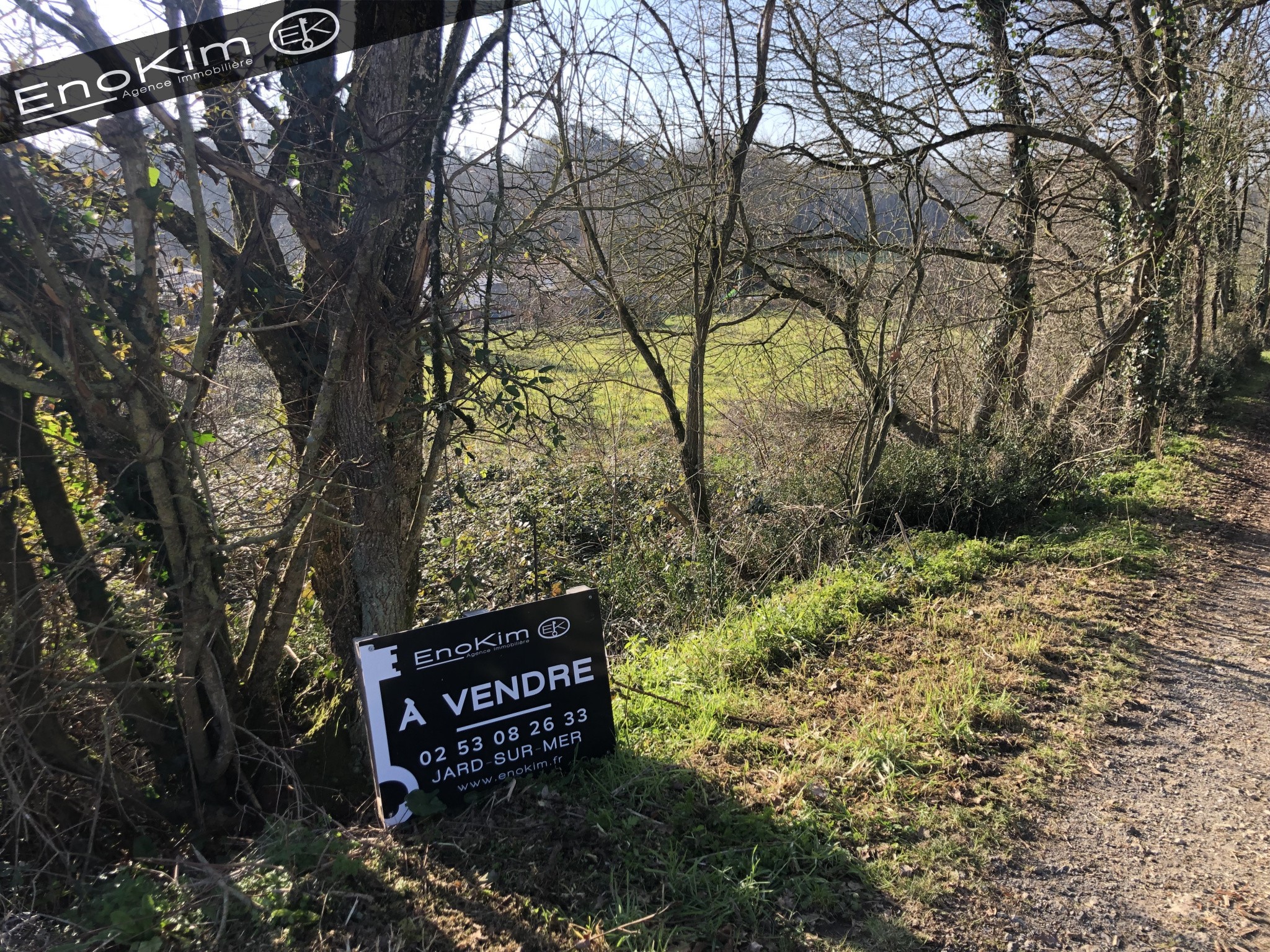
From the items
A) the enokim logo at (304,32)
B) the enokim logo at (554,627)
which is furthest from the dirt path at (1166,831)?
the enokim logo at (304,32)

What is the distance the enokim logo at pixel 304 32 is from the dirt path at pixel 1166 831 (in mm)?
4907

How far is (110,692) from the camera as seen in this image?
3457 millimetres

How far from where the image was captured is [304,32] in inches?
151

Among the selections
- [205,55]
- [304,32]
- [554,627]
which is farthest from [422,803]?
[304,32]

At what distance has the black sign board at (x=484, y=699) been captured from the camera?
3.39m

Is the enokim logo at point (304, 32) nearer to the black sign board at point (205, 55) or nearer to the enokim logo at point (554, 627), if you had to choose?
the black sign board at point (205, 55)

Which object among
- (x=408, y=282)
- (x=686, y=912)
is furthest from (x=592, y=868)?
(x=408, y=282)

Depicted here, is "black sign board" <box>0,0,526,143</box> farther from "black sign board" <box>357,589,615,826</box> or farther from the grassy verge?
the grassy verge

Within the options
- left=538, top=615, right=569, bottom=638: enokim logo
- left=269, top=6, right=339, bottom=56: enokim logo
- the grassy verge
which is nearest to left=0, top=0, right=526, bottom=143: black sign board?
left=269, top=6, right=339, bottom=56: enokim logo

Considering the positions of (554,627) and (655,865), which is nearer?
(655,865)

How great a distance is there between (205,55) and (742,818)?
4.21 metres

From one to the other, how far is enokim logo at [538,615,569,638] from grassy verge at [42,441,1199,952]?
0.70 meters

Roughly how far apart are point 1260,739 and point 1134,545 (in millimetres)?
2918

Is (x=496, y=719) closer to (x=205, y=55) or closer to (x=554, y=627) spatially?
(x=554, y=627)
